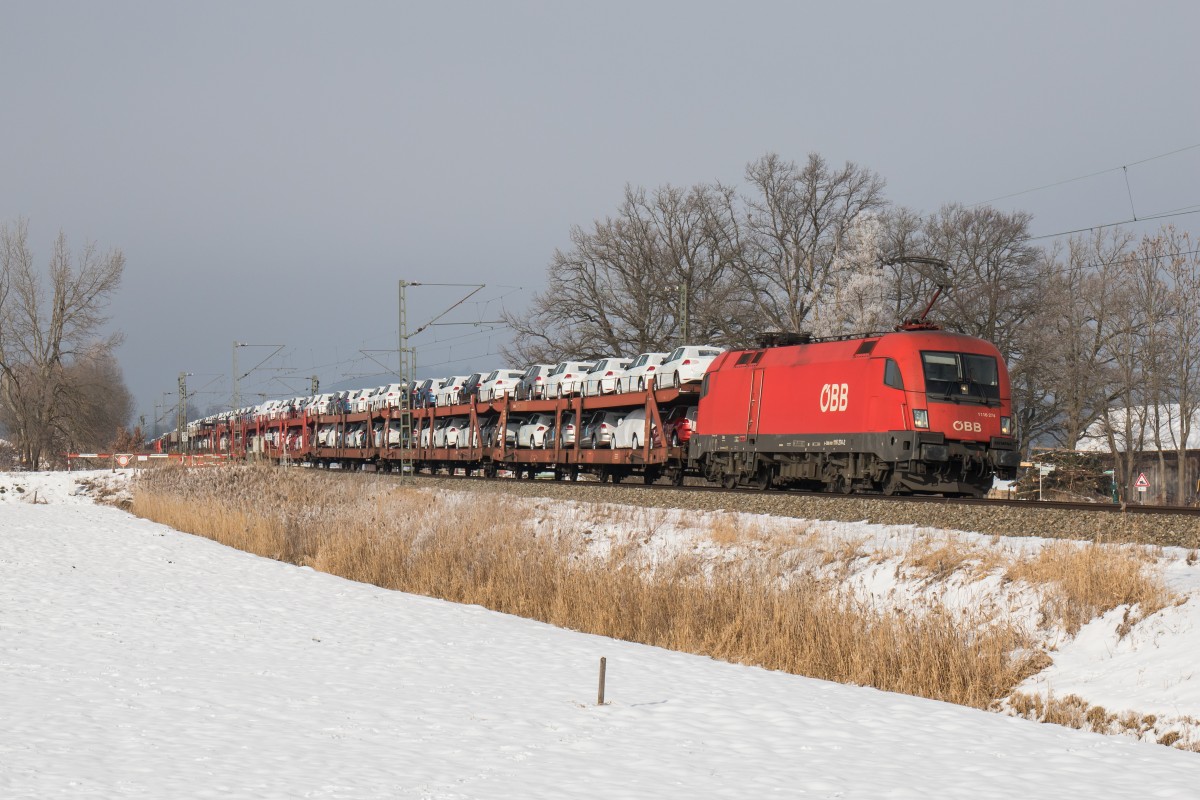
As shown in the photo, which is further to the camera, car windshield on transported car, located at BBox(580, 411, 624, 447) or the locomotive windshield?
car windshield on transported car, located at BBox(580, 411, 624, 447)

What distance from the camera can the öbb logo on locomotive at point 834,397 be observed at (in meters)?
22.8

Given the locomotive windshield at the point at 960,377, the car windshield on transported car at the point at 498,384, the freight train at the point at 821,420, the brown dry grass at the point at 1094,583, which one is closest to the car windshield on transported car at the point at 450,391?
the car windshield on transported car at the point at 498,384

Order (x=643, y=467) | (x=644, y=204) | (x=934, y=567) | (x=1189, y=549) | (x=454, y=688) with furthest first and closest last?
(x=644, y=204)
(x=643, y=467)
(x=934, y=567)
(x=1189, y=549)
(x=454, y=688)

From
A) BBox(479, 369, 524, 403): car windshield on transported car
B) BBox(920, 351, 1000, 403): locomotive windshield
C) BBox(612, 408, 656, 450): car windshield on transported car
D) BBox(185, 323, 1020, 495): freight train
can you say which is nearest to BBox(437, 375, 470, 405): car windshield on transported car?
BBox(479, 369, 524, 403): car windshield on transported car

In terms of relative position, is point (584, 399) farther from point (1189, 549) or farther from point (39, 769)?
point (39, 769)

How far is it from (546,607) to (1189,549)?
26.8ft

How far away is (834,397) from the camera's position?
23.2 m

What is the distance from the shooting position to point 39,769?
690 centimetres

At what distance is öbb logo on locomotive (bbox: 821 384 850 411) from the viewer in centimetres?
2284

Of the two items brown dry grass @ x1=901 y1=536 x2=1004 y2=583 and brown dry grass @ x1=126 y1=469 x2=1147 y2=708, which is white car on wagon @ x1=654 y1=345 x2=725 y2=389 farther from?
brown dry grass @ x1=901 y1=536 x2=1004 y2=583

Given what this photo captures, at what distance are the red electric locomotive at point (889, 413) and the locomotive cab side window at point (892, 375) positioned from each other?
2cm

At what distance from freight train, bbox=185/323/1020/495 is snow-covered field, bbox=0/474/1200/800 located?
8.30 metres

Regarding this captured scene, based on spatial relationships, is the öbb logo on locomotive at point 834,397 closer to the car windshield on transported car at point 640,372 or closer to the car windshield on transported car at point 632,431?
the car windshield on transported car at point 632,431


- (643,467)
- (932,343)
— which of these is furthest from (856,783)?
(643,467)
